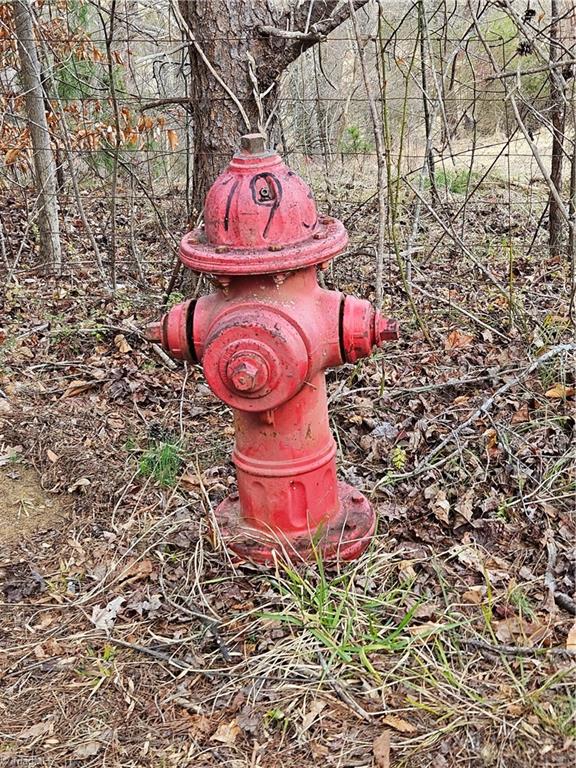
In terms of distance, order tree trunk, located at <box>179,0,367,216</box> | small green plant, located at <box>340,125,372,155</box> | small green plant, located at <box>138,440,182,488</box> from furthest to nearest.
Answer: small green plant, located at <box>340,125,372,155</box> → tree trunk, located at <box>179,0,367,216</box> → small green plant, located at <box>138,440,182,488</box>

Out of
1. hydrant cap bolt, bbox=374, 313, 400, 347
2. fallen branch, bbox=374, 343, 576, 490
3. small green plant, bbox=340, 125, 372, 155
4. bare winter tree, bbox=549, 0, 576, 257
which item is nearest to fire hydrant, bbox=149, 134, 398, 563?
hydrant cap bolt, bbox=374, 313, 400, 347

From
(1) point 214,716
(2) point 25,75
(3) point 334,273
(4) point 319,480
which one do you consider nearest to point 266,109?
(3) point 334,273

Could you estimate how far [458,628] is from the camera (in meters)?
2.14

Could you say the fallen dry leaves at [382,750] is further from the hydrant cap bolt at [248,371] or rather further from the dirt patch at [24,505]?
the dirt patch at [24,505]

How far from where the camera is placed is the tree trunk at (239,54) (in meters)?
3.44

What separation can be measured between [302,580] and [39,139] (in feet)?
14.2

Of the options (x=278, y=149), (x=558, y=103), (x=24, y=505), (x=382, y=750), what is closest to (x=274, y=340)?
(x=382, y=750)

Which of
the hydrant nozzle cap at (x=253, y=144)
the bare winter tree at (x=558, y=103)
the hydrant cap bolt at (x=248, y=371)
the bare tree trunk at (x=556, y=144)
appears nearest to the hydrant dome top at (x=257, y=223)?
the hydrant nozzle cap at (x=253, y=144)

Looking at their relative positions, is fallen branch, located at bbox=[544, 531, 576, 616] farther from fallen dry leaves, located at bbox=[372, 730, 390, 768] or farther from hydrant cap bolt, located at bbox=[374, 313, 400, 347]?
hydrant cap bolt, located at bbox=[374, 313, 400, 347]

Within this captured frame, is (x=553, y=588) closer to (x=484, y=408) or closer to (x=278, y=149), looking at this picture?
(x=484, y=408)

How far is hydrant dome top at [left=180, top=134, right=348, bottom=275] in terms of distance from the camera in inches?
82.5

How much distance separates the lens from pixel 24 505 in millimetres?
2914

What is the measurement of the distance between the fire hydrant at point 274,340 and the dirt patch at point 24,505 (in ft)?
2.37

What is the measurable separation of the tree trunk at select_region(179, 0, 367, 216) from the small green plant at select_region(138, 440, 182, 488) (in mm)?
1578
